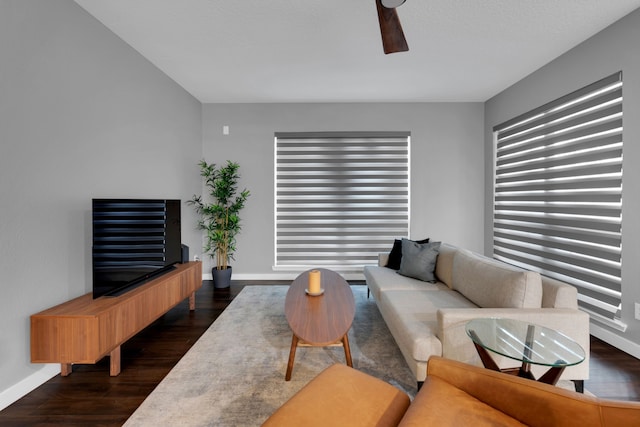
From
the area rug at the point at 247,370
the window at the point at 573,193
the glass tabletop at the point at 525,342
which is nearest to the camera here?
the glass tabletop at the point at 525,342

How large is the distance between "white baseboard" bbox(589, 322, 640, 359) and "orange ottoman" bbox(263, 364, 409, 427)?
2.48 meters

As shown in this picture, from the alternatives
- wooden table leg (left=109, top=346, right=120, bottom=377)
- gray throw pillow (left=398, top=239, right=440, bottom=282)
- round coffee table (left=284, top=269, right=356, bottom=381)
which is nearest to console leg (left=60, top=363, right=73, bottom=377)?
wooden table leg (left=109, top=346, right=120, bottom=377)

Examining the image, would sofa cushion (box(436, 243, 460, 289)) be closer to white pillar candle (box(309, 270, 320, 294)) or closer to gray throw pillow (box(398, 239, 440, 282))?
gray throw pillow (box(398, 239, 440, 282))

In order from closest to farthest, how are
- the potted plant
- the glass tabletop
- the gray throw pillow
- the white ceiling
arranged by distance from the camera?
the glass tabletop → the white ceiling → the gray throw pillow → the potted plant

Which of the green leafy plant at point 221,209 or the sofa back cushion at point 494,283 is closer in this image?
the sofa back cushion at point 494,283

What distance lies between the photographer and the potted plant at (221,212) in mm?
4152

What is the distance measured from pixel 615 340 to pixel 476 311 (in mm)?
1792

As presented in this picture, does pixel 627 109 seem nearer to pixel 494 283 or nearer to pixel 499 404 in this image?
pixel 494 283

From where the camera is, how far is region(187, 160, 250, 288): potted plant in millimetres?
4152

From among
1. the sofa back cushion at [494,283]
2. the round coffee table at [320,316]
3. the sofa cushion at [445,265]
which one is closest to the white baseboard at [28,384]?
the round coffee table at [320,316]

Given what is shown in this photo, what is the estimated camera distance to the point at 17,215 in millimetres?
1825

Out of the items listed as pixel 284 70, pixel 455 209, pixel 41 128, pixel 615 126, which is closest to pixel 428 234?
pixel 455 209

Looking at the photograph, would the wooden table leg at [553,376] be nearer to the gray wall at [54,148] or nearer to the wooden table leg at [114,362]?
the wooden table leg at [114,362]

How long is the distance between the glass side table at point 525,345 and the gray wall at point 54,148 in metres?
2.72
